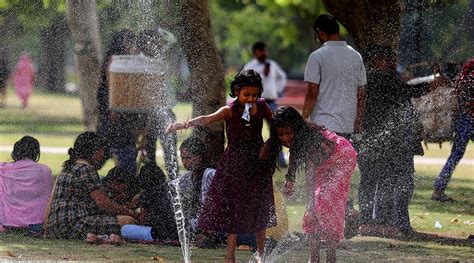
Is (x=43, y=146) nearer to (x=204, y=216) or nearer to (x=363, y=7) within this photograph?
(x=363, y=7)

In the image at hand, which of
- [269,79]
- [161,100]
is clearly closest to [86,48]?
[161,100]

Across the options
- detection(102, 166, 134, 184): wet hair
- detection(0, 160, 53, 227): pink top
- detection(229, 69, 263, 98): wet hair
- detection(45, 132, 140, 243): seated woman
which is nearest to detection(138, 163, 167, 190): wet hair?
detection(102, 166, 134, 184): wet hair

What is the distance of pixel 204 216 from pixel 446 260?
5.78ft

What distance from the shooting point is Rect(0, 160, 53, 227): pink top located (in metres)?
10.9

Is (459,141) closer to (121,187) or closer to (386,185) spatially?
(386,185)

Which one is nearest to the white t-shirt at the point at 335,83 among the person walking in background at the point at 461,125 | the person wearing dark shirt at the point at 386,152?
the person wearing dark shirt at the point at 386,152

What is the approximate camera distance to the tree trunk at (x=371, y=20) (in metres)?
Result: 13.3

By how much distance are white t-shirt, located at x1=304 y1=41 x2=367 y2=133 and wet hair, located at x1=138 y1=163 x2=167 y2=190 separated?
132cm

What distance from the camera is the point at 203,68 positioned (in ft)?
39.7

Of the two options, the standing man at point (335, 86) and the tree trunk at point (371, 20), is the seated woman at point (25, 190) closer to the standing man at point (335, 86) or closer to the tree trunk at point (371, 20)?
the standing man at point (335, 86)

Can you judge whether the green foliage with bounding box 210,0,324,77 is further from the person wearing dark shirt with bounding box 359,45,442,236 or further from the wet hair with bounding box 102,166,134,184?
the wet hair with bounding box 102,166,134,184

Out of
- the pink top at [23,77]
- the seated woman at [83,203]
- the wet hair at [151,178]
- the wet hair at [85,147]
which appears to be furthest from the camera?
the pink top at [23,77]

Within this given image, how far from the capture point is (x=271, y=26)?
4497 centimetres

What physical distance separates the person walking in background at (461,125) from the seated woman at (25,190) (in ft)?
12.8
